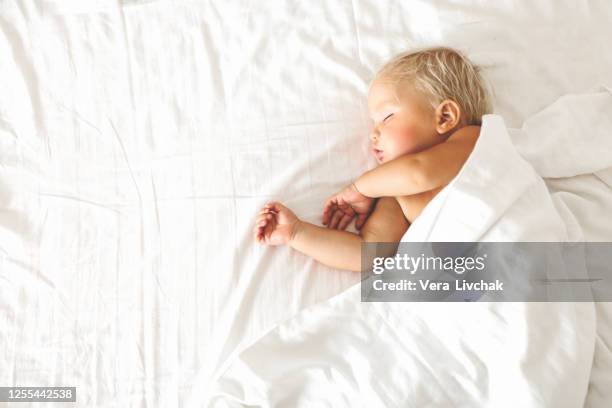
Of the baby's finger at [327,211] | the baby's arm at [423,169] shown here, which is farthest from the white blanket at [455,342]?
the baby's finger at [327,211]

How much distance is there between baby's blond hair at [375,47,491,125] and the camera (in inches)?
40.9

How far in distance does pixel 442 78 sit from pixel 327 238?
1.09 ft

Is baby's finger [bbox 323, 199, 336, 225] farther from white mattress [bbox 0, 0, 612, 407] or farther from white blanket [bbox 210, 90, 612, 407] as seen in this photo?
white blanket [bbox 210, 90, 612, 407]

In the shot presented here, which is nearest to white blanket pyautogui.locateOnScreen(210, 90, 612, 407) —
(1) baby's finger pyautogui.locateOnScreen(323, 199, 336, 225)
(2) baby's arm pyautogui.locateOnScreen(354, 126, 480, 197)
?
(2) baby's arm pyautogui.locateOnScreen(354, 126, 480, 197)

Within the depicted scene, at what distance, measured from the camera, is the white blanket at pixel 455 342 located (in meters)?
0.83

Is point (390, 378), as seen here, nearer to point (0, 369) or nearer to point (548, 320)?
point (548, 320)

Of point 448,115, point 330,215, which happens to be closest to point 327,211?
point 330,215

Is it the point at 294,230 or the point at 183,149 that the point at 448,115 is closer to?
the point at 294,230

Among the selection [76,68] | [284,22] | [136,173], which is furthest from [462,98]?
[76,68]

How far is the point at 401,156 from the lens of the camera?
102 cm

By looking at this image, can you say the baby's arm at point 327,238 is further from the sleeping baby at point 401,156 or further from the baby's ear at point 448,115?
the baby's ear at point 448,115

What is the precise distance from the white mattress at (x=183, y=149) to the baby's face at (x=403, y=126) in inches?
2.3

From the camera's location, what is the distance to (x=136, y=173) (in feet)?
3.47

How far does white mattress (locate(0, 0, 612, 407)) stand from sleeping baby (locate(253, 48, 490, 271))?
35mm
